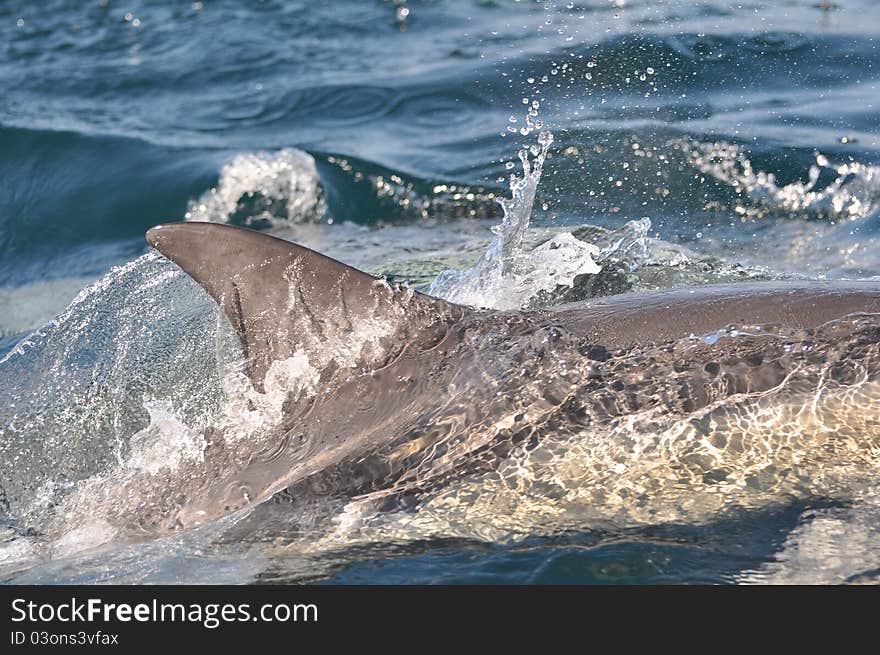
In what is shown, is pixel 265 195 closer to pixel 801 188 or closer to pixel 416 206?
pixel 416 206

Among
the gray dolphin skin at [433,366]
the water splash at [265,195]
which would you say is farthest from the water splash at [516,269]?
the water splash at [265,195]

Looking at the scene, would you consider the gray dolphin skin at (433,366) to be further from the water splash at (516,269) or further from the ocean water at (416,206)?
the water splash at (516,269)

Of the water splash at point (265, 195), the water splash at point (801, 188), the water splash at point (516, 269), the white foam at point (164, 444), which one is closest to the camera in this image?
the white foam at point (164, 444)

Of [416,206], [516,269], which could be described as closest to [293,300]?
[516,269]

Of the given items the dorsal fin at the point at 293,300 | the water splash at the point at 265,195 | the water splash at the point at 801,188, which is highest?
the dorsal fin at the point at 293,300

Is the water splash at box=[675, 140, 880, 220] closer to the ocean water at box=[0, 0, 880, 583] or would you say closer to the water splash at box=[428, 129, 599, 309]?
the ocean water at box=[0, 0, 880, 583]

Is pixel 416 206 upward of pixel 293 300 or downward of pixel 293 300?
downward

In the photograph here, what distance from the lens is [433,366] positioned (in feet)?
12.9

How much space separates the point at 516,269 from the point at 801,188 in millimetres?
2860

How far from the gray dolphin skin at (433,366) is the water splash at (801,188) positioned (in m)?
3.47

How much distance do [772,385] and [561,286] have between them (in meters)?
1.73

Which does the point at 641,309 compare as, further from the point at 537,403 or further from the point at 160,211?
the point at 160,211

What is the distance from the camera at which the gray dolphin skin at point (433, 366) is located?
3754 mm

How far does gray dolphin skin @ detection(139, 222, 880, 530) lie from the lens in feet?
12.3
